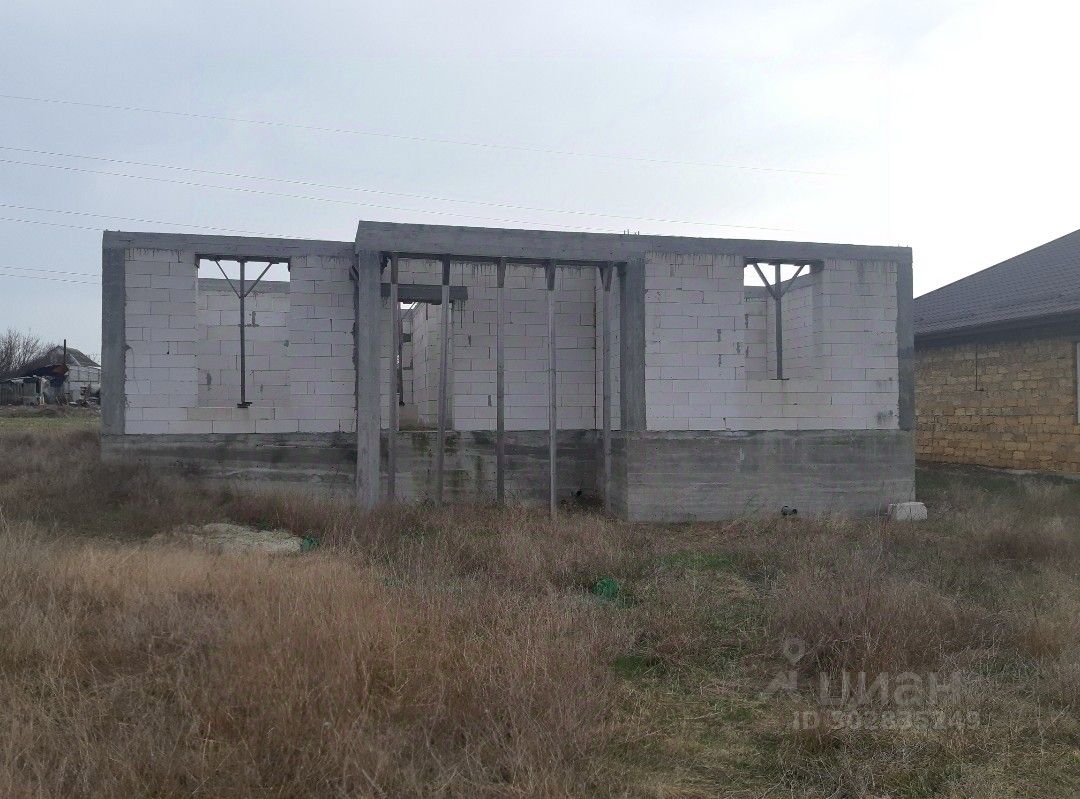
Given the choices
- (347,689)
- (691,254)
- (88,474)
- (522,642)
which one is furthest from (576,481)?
(347,689)

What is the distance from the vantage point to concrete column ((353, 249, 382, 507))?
9984 mm

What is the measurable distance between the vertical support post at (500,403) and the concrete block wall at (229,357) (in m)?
4.87

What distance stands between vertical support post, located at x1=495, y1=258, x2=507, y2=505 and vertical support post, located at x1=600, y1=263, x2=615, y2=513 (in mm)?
1306

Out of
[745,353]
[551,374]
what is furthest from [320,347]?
[745,353]

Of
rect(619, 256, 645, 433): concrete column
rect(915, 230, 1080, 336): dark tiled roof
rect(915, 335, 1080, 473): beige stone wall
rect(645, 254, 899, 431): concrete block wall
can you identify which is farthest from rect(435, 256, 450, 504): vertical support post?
rect(915, 335, 1080, 473): beige stone wall

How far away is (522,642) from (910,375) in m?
8.74

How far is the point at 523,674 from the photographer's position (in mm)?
3799

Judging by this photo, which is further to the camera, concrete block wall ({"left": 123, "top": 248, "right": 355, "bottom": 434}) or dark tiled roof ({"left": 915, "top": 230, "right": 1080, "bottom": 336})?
dark tiled roof ({"left": 915, "top": 230, "right": 1080, "bottom": 336})

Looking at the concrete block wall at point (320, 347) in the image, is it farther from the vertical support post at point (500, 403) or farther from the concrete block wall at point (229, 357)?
the concrete block wall at point (229, 357)

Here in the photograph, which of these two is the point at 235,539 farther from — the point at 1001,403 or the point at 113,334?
the point at 1001,403

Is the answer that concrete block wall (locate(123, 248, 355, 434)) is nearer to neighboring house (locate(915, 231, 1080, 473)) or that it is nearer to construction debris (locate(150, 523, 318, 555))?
construction debris (locate(150, 523, 318, 555))

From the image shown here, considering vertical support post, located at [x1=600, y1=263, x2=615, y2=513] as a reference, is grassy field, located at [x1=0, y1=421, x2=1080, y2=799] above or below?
below

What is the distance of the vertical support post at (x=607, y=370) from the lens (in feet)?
34.3

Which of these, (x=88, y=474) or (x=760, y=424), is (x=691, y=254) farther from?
(x=88, y=474)
